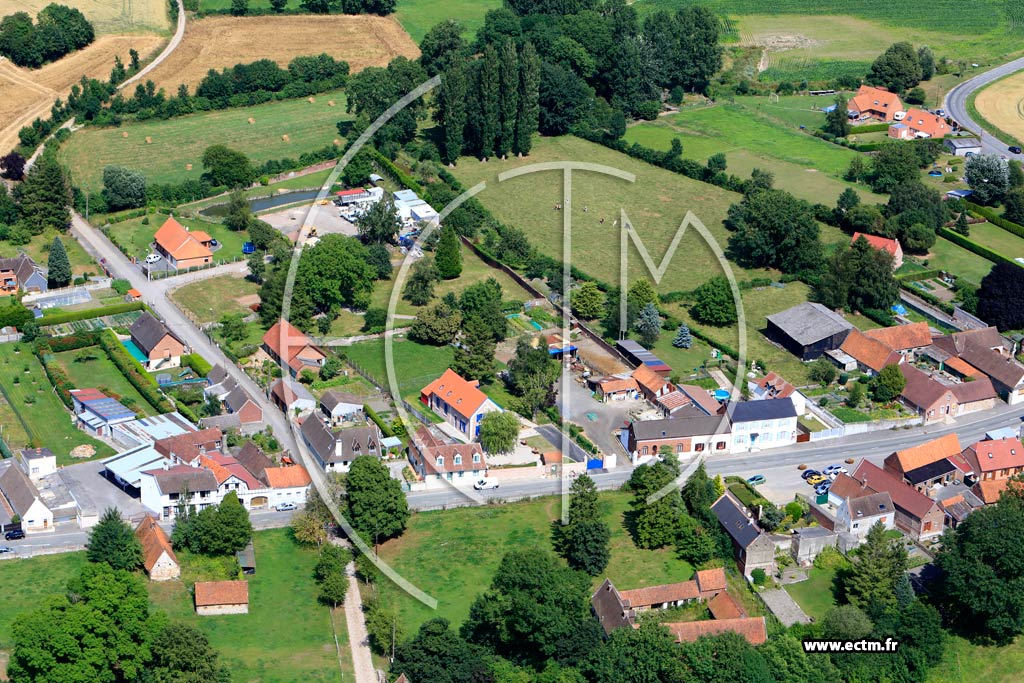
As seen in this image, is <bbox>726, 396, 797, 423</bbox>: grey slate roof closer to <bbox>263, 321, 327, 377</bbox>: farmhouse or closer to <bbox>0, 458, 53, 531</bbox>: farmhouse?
<bbox>263, 321, 327, 377</bbox>: farmhouse

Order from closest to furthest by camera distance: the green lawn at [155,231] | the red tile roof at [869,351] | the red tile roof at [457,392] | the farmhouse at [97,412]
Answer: the farmhouse at [97,412] → the red tile roof at [457,392] → the red tile roof at [869,351] → the green lawn at [155,231]

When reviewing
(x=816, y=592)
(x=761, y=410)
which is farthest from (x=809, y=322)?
(x=816, y=592)

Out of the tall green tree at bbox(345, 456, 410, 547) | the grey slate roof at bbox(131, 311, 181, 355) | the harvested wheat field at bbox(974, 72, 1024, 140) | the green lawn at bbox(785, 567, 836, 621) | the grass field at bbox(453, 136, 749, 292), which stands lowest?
the harvested wheat field at bbox(974, 72, 1024, 140)

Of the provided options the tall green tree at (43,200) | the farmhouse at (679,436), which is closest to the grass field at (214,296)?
the tall green tree at (43,200)

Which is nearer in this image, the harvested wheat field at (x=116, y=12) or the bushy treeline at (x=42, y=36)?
the bushy treeline at (x=42, y=36)

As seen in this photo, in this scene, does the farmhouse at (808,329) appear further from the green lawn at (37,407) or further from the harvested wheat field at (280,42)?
the harvested wheat field at (280,42)

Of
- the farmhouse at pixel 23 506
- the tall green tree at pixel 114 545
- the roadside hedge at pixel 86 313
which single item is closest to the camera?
the tall green tree at pixel 114 545

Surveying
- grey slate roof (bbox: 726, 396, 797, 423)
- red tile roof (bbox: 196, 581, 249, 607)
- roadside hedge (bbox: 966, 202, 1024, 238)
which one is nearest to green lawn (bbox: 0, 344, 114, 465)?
red tile roof (bbox: 196, 581, 249, 607)
